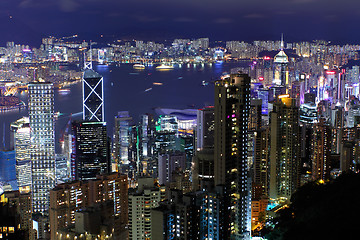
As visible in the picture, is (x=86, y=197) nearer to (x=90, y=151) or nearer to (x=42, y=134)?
(x=90, y=151)

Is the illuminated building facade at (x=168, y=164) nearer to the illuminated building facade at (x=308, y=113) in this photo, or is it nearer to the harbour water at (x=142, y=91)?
the illuminated building facade at (x=308, y=113)

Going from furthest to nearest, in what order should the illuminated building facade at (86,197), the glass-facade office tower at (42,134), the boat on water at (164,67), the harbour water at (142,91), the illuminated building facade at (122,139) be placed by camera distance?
the boat on water at (164,67)
the harbour water at (142,91)
the illuminated building facade at (122,139)
the glass-facade office tower at (42,134)
the illuminated building facade at (86,197)

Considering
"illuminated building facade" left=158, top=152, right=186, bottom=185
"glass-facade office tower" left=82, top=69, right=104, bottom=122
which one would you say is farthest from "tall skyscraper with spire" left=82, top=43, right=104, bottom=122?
"illuminated building facade" left=158, top=152, right=186, bottom=185

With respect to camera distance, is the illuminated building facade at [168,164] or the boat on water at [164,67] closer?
the illuminated building facade at [168,164]

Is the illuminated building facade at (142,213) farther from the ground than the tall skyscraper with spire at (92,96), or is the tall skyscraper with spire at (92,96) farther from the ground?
the tall skyscraper with spire at (92,96)

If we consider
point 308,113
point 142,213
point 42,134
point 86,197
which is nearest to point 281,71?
point 308,113

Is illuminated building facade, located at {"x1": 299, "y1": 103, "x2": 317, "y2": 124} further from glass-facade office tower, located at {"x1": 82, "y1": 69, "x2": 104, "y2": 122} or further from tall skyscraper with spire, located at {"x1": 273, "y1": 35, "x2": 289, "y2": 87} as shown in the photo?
glass-facade office tower, located at {"x1": 82, "y1": 69, "x2": 104, "y2": 122}

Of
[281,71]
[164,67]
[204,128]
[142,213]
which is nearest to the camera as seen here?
[142,213]

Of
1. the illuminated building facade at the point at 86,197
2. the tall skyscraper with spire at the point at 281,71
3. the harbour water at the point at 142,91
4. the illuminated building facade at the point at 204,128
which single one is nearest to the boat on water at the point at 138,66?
the harbour water at the point at 142,91

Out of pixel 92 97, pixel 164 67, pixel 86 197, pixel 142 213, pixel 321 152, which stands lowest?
pixel 86 197
